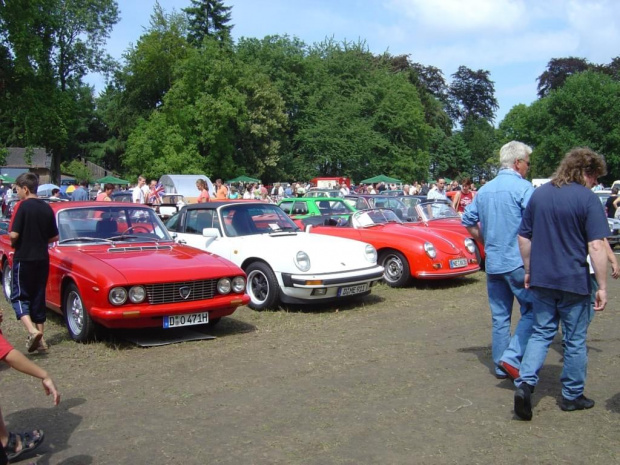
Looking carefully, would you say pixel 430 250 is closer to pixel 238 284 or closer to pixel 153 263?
pixel 238 284

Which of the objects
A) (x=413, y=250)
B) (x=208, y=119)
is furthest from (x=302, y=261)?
(x=208, y=119)

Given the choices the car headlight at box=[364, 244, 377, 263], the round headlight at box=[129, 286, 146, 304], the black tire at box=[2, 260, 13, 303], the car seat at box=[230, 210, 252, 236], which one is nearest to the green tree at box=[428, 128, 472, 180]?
the car headlight at box=[364, 244, 377, 263]

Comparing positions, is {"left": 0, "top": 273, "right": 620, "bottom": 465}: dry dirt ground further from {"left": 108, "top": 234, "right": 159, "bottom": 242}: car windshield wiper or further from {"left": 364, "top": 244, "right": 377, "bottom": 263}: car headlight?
{"left": 364, "top": 244, "right": 377, "bottom": 263}: car headlight

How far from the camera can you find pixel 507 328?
5.60m

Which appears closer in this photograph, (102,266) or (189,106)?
(102,266)

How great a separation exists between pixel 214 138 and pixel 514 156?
4287 cm

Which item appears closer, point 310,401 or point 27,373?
point 27,373

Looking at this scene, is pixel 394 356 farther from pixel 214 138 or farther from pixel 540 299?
pixel 214 138

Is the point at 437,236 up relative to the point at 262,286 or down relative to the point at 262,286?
up

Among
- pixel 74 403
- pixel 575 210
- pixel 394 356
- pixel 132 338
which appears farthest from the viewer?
pixel 132 338

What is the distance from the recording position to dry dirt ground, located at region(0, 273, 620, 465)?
4133mm

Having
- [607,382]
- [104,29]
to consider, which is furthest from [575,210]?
[104,29]

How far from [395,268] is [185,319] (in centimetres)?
504

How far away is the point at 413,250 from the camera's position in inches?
427
